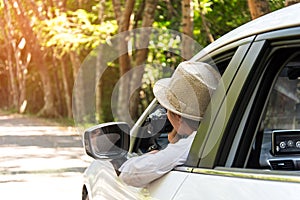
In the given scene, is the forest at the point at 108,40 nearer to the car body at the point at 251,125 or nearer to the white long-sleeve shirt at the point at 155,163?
the white long-sleeve shirt at the point at 155,163

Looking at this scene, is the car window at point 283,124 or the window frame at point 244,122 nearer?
the window frame at point 244,122

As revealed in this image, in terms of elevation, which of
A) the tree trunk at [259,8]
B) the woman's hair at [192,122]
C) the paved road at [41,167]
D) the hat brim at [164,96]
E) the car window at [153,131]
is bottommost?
the paved road at [41,167]

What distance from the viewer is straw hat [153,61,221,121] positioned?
3.14m

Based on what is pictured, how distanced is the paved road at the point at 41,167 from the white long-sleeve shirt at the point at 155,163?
514 cm

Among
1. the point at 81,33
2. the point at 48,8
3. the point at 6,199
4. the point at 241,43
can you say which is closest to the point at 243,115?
the point at 241,43

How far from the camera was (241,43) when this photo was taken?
2.79m

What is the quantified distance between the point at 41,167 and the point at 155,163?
1093 centimetres

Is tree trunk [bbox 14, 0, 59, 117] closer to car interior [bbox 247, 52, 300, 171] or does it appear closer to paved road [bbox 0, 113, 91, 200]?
paved road [bbox 0, 113, 91, 200]

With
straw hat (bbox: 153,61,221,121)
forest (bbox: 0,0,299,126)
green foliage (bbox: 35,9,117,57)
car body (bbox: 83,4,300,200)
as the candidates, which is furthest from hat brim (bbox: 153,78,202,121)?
green foliage (bbox: 35,9,117,57)

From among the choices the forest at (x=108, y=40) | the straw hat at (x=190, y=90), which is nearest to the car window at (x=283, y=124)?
the straw hat at (x=190, y=90)

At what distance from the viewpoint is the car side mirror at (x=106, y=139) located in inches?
136

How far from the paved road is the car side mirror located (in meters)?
4.84

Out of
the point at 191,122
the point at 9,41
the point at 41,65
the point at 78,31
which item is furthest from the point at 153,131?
the point at 9,41

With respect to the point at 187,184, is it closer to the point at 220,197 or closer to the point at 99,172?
the point at 220,197
